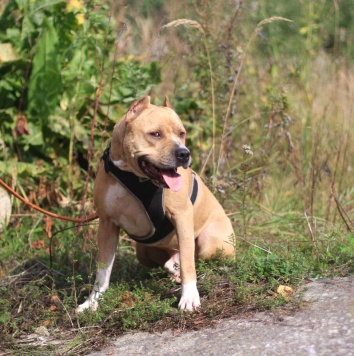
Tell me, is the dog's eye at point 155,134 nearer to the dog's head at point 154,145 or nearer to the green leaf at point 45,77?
the dog's head at point 154,145

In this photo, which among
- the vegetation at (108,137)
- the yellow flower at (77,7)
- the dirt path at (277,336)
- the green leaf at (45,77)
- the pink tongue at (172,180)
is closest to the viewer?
the dirt path at (277,336)

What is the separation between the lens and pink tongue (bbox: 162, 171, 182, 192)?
13.5 feet

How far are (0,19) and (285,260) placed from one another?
12.1 ft

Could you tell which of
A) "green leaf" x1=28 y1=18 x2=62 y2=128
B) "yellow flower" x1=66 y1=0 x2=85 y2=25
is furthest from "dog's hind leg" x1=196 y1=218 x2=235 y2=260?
"yellow flower" x1=66 y1=0 x2=85 y2=25

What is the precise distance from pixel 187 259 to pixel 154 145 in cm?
73

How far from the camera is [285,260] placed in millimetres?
4383

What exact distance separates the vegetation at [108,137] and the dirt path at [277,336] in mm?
260

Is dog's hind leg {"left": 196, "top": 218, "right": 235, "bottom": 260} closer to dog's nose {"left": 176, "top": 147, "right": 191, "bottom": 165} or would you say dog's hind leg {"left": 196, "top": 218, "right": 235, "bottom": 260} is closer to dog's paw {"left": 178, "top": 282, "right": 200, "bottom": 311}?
dog's paw {"left": 178, "top": 282, "right": 200, "bottom": 311}

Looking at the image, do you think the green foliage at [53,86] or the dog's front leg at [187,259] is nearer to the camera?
the dog's front leg at [187,259]

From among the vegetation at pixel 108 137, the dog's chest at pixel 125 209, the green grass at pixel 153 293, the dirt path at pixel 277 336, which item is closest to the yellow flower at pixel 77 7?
the vegetation at pixel 108 137

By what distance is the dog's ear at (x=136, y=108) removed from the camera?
4211 millimetres

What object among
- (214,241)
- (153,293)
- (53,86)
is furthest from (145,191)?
(53,86)

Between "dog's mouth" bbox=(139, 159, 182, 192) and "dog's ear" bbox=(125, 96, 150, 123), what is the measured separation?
0.93 ft

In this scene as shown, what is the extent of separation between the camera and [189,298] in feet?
13.5
